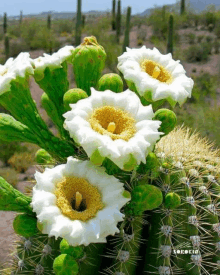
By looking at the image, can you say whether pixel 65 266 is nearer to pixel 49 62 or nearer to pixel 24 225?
pixel 24 225

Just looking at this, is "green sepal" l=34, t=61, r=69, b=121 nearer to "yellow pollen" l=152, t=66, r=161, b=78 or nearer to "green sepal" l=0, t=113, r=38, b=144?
"green sepal" l=0, t=113, r=38, b=144

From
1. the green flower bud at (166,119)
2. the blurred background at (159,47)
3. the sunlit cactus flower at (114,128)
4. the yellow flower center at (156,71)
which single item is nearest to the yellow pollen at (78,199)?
the sunlit cactus flower at (114,128)

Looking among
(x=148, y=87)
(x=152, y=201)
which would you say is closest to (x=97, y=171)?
(x=152, y=201)

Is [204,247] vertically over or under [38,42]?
over

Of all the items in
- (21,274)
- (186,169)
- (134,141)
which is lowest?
(21,274)

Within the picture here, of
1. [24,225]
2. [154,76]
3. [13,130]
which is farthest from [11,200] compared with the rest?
[154,76]

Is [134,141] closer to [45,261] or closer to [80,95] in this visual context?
[80,95]

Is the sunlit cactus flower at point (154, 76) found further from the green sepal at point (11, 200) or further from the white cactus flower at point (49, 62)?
the green sepal at point (11, 200)
